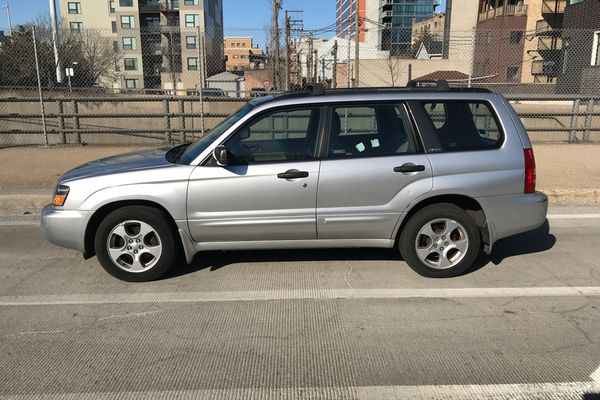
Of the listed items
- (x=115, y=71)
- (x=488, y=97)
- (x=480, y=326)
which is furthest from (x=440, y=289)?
(x=115, y=71)

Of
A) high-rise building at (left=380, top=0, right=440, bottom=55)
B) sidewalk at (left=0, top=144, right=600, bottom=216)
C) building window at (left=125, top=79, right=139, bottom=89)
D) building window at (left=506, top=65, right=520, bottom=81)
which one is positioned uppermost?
high-rise building at (left=380, top=0, right=440, bottom=55)

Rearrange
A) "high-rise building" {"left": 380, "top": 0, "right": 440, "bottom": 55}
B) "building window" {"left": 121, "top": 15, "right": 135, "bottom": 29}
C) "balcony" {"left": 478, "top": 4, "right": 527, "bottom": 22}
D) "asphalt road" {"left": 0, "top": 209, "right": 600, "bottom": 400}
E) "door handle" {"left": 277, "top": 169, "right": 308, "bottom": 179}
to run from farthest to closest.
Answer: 1. "high-rise building" {"left": 380, "top": 0, "right": 440, "bottom": 55}
2. "building window" {"left": 121, "top": 15, "right": 135, "bottom": 29}
3. "balcony" {"left": 478, "top": 4, "right": 527, "bottom": 22}
4. "door handle" {"left": 277, "top": 169, "right": 308, "bottom": 179}
5. "asphalt road" {"left": 0, "top": 209, "right": 600, "bottom": 400}

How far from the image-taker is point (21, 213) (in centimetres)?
717

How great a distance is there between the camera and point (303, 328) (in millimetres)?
3775

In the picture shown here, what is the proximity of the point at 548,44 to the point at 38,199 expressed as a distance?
44.3 m

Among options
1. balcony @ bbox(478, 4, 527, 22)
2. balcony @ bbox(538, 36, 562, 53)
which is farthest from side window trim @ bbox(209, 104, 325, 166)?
balcony @ bbox(478, 4, 527, 22)

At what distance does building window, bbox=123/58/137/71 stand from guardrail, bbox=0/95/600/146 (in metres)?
46.4

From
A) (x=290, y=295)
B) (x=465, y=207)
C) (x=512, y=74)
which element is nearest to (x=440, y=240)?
(x=465, y=207)

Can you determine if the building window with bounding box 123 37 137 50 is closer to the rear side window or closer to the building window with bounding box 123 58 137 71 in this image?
the building window with bounding box 123 58 137 71

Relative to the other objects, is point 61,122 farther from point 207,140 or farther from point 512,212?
point 512,212

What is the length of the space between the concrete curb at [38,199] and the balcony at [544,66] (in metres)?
34.6

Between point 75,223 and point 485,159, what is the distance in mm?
3732

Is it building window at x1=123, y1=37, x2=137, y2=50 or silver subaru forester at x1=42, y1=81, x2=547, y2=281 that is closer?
silver subaru forester at x1=42, y1=81, x2=547, y2=281

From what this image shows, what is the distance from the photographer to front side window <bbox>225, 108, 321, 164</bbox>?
4562 millimetres
